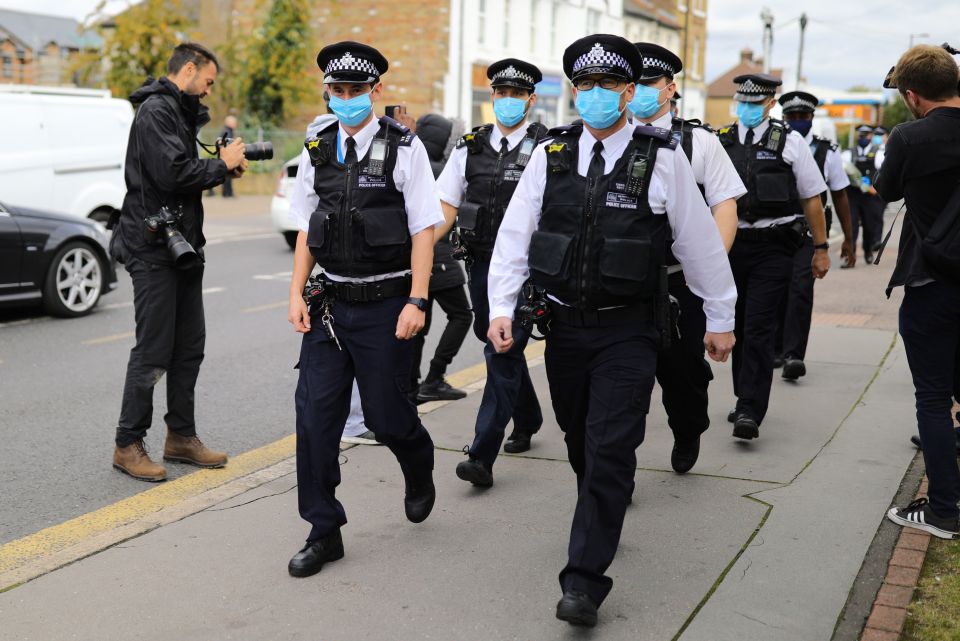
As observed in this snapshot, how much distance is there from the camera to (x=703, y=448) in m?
6.07

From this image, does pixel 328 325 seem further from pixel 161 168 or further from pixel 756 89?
pixel 756 89

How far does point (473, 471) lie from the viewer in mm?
5227

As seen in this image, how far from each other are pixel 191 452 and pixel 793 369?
14.1ft

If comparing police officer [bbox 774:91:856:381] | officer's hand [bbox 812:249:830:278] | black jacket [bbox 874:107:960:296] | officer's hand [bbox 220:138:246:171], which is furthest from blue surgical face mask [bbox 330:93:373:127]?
police officer [bbox 774:91:856:381]

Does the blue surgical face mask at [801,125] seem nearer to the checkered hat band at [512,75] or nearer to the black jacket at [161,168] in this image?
the checkered hat band at [512,75]

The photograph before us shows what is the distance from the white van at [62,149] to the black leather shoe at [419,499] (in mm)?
9473

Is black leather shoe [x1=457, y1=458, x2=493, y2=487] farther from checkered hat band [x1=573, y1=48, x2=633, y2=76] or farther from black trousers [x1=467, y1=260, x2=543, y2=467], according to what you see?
checkered hat band [x1=573, y1=48, x2=633, y2=76]

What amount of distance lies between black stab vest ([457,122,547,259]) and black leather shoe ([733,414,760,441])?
168 cm

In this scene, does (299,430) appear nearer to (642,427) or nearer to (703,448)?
(642,427)

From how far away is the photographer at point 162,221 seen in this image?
5.33 m

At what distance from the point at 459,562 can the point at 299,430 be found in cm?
82

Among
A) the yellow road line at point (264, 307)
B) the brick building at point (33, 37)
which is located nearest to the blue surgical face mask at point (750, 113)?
the yellow road line at point (264, 307)

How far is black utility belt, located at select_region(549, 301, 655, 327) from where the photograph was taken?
150 inches

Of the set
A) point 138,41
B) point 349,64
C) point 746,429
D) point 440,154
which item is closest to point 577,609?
point 349,64
